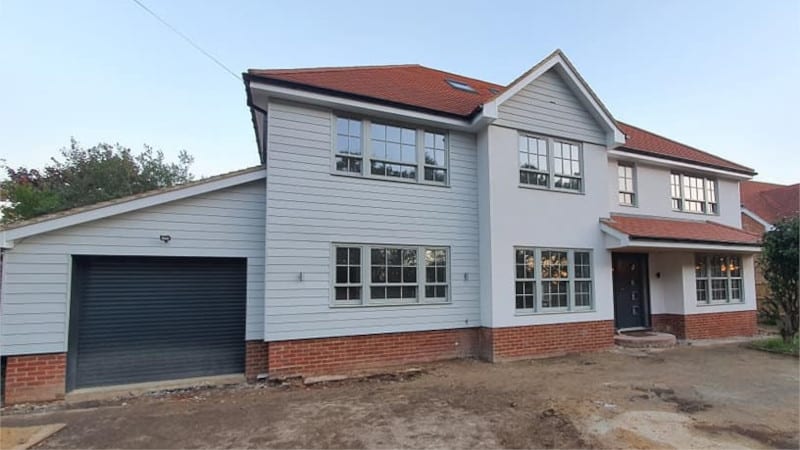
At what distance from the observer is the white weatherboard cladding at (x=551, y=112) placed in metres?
9.99

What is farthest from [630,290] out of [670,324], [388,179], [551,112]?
[388,179]

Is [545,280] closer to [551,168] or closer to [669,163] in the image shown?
[551,168]

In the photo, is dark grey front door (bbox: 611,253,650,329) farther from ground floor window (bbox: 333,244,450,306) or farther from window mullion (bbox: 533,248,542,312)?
ground floor window (bbox: 333,244,450,306)

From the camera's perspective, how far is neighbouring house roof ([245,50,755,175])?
8.43 metres

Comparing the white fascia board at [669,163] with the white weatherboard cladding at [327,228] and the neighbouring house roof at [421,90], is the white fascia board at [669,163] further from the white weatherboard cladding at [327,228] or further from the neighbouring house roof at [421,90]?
the white weatherboard cladding at [327,228]

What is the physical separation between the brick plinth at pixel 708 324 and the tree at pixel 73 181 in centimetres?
2295

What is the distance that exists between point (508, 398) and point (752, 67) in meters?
12.7

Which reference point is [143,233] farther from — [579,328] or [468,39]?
[468,39]

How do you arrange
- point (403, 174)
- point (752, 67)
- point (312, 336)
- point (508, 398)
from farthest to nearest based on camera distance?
point (752, 67) → point (403, 174) → point (312, 336) → point (508, 398)

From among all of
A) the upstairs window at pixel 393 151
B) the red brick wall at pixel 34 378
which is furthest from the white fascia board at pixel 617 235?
the red brick wall at pixel 34 378

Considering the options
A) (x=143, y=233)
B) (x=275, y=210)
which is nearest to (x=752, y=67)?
(x=275, y=210)

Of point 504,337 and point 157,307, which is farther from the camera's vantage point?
point 504,337

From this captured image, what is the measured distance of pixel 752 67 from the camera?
11.8 m

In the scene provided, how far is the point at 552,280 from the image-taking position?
10.2 meters
